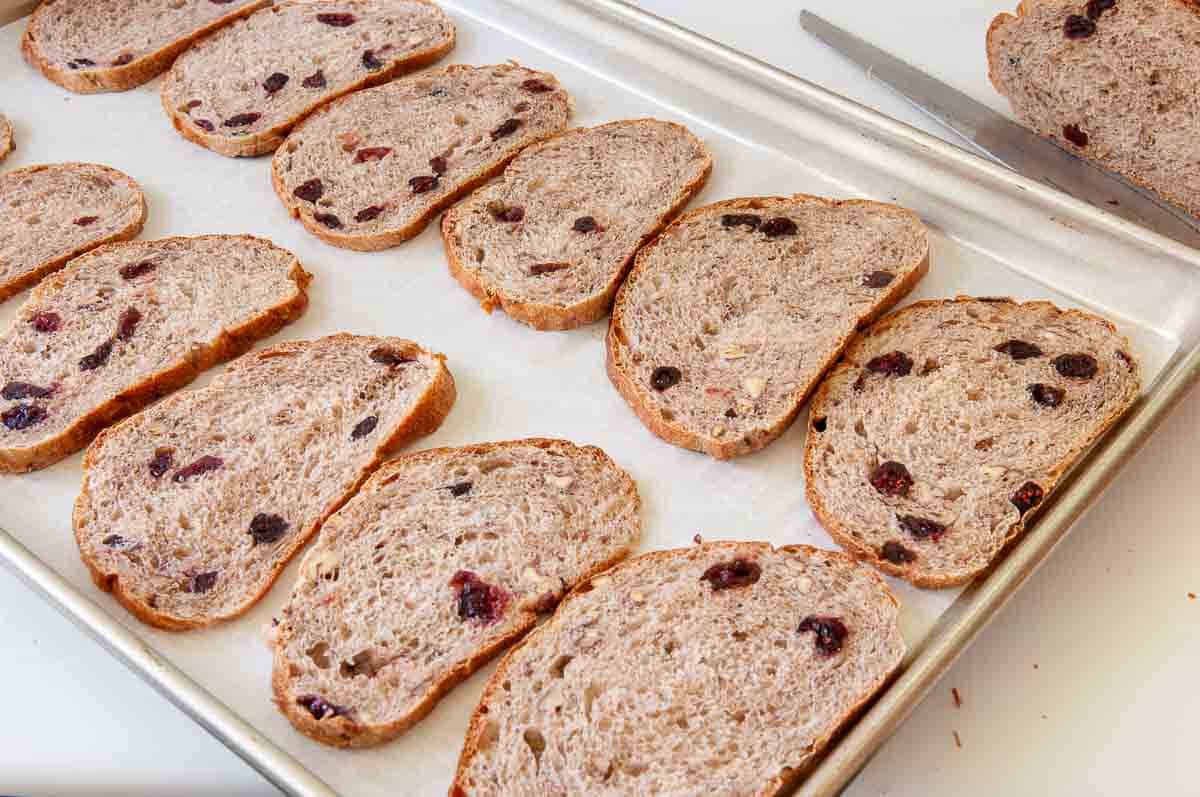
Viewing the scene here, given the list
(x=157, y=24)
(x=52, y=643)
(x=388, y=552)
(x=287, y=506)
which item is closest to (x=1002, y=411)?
(x=388, y=552)

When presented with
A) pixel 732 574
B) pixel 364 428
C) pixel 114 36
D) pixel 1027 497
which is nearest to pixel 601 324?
pixel 364 428

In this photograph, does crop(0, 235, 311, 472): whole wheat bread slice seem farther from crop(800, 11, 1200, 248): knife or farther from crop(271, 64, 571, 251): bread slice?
crop(800, 11, 1200, 248): knife

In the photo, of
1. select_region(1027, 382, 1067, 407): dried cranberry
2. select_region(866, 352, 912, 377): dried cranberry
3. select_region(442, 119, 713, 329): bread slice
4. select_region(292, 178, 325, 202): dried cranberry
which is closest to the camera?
select_region(1027, 382, 1067, 407): dried cranberry


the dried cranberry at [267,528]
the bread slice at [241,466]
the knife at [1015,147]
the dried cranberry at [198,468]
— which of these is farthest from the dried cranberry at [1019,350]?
the dried cranberry at [198,468]

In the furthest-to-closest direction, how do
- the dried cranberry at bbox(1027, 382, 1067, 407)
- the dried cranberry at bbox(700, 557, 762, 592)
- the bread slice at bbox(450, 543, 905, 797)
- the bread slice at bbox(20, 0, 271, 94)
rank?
the bread slice at bbox(20, 0, 271, 94), the dried cranberry at bbox(1027, 382, 1067, 407), the dried cranberry at bbox(700, 557, 762, 592), the bread slice at bbox(450, 543, 905, 797)

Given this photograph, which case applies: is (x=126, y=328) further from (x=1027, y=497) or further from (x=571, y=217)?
(x=1027, y=497)

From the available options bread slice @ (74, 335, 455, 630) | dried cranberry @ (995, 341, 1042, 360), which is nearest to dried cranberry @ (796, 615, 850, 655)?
dried cranberry @ (995, 341, 1042, 360)
